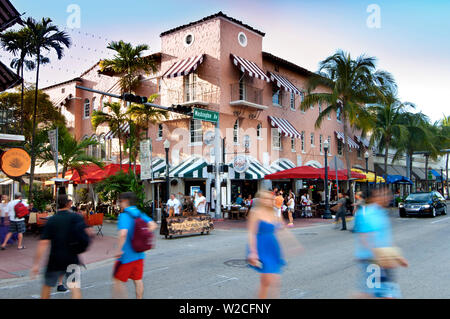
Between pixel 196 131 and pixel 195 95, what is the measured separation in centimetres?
221

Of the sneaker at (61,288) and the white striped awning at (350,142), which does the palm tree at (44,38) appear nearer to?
the sneaker at (61,288)

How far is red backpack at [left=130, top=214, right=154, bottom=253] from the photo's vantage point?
5.41 meters

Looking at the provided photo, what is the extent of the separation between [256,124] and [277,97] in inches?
143

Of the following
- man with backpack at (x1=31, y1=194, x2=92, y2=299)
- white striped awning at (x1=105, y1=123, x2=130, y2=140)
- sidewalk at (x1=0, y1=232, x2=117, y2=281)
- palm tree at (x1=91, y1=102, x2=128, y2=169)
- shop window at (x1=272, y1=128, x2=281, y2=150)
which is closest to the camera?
man with backpack at (x1=31, y1=194, x2=92, y2=299)

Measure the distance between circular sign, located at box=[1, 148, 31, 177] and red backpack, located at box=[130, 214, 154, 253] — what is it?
10935mm

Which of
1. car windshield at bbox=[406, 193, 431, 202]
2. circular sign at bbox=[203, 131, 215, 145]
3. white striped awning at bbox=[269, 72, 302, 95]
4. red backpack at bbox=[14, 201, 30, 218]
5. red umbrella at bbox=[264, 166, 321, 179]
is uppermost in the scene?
white striped awning at bbox=[269, 72, 302, 95]

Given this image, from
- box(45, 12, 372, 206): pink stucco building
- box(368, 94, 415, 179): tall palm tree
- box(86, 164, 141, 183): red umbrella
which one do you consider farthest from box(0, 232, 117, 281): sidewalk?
box(368, 94, 415, 179): tall palm tree

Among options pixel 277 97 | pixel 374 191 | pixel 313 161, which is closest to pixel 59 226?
pixel 374 191

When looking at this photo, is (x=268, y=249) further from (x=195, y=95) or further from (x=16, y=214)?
(x=195, y=95)

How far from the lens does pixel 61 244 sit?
17.1ft

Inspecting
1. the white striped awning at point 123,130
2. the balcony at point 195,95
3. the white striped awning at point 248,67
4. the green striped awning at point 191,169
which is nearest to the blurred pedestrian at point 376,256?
the green striped awning at point 191,169

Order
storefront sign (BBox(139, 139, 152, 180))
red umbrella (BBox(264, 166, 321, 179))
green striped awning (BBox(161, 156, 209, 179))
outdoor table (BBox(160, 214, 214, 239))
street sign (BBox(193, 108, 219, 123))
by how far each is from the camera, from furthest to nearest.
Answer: green striped awning (BBox(161, 156, 209, 179)) < red umbrella (BBox(264, 166, 321, 179)) < street sign (BBox(193, 108, 219, 123)) < storefront sign (BBox(139, 139, 152, 180)) < outdoor table (BBox(160, 214, 214, 239))

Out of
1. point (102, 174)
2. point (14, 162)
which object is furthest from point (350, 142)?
point (14, 162)

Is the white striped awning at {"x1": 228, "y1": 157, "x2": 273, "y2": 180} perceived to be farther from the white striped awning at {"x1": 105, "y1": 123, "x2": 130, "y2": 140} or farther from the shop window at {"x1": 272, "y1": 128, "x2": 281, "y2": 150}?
the white striped awning at {"x1": 105, "y1": 123, "x2": 130, "y2": 140}
